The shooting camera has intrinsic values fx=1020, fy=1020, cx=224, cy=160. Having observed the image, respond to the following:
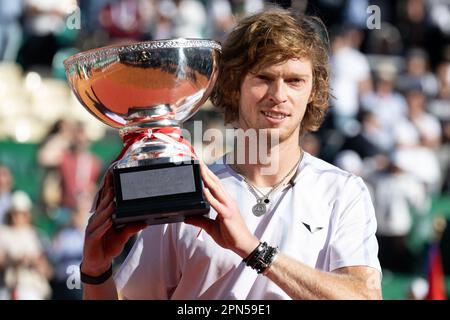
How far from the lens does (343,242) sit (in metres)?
2.61

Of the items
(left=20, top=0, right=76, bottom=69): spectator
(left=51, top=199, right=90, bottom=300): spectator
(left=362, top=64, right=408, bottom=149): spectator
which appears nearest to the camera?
(left=51, top=199, right=90, bottom=300): spectator

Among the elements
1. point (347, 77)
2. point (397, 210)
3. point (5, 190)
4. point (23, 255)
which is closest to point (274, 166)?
point (23, 255)

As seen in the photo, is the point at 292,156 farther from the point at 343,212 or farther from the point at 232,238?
the point at 232,238

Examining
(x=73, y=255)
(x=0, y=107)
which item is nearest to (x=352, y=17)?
(x=0, y=107)

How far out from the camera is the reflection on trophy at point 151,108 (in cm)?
235

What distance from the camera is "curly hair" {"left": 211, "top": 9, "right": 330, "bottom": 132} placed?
2642mm

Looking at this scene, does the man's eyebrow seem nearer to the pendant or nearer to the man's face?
the man's face

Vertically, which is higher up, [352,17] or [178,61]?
[178,61]

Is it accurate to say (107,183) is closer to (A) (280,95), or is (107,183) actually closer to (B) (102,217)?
(B) (102,217)

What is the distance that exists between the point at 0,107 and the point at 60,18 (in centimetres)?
97

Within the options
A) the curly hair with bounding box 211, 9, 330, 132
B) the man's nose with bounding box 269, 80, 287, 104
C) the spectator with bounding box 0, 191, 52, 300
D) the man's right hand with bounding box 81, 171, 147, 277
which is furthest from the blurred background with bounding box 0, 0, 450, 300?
the man's right hand with bounding box 81, 171, 147, 277

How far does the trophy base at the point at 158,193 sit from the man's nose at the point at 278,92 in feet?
1.17

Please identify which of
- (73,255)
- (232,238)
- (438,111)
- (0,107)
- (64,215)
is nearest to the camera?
(232,238)

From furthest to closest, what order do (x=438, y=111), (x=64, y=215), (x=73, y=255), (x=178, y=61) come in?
1. (x=438, y=111)
2. (x=64, y=215)
3. (x=73, y=255)
4. (x=178, y=61)
